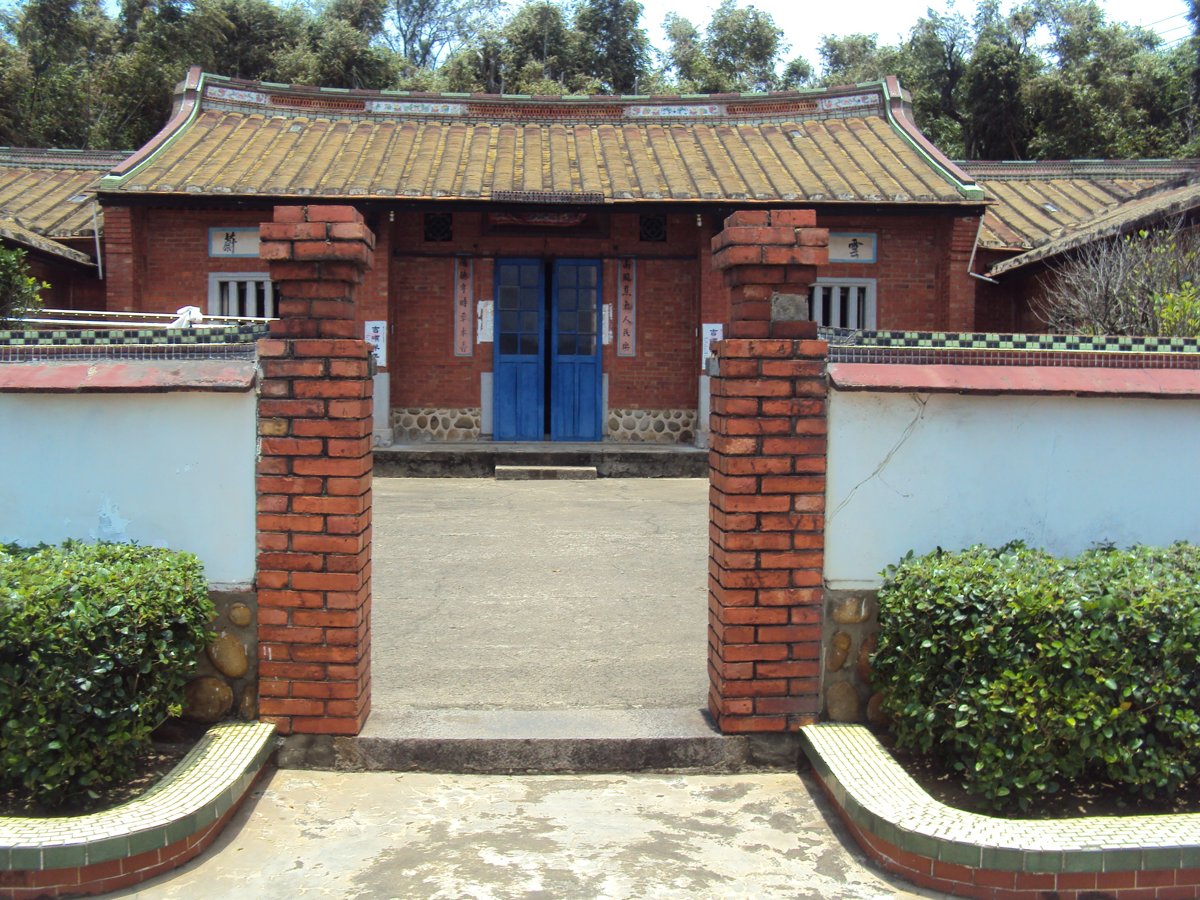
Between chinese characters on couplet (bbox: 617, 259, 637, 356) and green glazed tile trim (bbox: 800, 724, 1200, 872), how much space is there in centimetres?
1189

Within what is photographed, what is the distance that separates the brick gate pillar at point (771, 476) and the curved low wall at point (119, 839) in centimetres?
190

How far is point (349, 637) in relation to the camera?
13.9 ft

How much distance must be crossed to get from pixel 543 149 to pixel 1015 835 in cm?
1367

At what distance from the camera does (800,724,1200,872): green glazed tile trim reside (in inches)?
131

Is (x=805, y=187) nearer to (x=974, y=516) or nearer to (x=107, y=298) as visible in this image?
(x=107, y=298)

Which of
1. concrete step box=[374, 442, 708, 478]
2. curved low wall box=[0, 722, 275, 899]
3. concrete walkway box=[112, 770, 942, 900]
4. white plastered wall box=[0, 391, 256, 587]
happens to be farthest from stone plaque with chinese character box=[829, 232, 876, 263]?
curved low wall box=[0, 722, 275, 899]

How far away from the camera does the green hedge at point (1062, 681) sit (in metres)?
3.59

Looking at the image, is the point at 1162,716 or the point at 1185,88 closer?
the point at 1162,716

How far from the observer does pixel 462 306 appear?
15.3m

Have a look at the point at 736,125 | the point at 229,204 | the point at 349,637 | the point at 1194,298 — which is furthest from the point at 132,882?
the point at 736,125

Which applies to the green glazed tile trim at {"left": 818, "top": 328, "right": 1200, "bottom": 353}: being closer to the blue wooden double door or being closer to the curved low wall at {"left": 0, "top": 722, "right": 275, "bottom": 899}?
the curved low wall at {"left": 0, "top": 722, "right": 275, "bottom": 899}

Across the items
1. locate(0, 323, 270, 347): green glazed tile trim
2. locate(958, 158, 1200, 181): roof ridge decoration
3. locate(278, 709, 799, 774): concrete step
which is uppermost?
locate(958, 158, 1200, 181): roof ridge decoration

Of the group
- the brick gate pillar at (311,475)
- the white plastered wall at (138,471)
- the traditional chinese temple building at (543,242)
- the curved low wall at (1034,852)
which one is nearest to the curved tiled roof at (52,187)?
the traditional chinese temple building at (543,242)

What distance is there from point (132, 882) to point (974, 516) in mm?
3232
